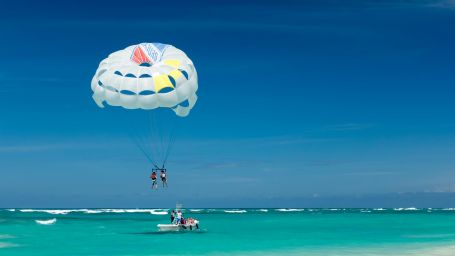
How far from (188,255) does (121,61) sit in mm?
8811

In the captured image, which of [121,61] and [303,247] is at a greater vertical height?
[121,61]

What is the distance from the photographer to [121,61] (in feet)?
84.5

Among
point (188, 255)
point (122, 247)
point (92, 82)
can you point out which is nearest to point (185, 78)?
point (92, 82)

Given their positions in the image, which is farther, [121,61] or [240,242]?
[240,242]

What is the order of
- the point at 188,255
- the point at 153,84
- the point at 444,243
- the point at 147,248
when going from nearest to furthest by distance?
the point at 153,84 → the point at 188,255 → the point at 147,248 → the point at 444,243

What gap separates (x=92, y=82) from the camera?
88.5 feet

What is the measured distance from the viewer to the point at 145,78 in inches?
1002

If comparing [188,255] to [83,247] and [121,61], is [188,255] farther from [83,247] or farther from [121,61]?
[121,61]

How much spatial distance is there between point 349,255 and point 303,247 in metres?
4.34

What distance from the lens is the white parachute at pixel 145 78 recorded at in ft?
82.9

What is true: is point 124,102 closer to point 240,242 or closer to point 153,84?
point 153,84

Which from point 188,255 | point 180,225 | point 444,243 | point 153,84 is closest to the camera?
point 153,84

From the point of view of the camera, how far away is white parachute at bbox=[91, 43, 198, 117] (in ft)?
82.9

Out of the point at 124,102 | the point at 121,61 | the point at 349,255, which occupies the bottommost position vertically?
the point at 349,255
